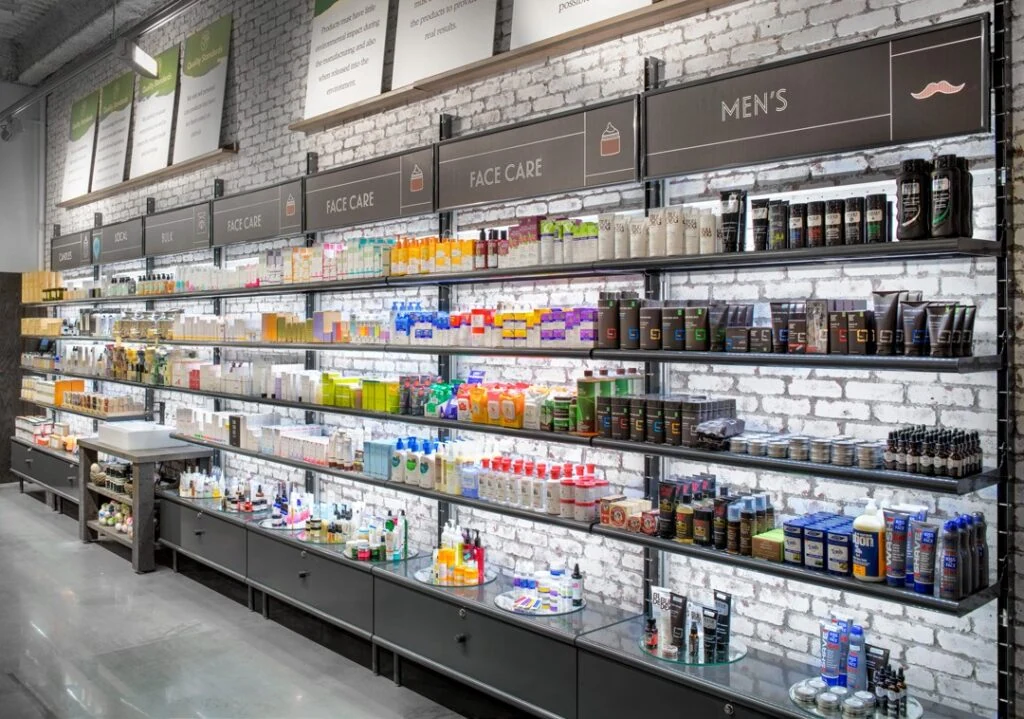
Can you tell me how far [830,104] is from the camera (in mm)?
3350

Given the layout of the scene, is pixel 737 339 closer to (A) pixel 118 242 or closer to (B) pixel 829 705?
(B) pixel 829 705

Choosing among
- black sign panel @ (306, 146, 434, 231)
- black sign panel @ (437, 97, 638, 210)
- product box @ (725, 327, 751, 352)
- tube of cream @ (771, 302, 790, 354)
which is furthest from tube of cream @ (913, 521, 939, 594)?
black sign panel @ (306, 146, 434, 231)

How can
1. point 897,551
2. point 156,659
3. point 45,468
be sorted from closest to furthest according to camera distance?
point 897,551 → point 156,659 → point 45,468

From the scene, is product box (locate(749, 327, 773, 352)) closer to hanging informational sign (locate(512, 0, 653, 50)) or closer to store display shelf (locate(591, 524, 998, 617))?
store display shelf (locate(591, 524, 998, 617))

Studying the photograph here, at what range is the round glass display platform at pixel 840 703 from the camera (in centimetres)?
304

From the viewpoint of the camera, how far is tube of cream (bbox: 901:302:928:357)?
293 cm

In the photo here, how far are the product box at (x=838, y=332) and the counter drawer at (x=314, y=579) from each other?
9.81ft

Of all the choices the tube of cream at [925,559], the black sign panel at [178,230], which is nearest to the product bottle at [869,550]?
the tube of cream at [925,559]

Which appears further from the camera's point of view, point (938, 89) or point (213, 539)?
point (213, 539)

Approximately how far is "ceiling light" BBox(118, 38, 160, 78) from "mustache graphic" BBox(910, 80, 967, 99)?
237 inches

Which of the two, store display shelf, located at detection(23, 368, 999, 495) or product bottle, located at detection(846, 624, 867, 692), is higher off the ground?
store display shelf, located at detection(23, 368, 999, 495)

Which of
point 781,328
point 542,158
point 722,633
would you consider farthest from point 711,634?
point 542,158

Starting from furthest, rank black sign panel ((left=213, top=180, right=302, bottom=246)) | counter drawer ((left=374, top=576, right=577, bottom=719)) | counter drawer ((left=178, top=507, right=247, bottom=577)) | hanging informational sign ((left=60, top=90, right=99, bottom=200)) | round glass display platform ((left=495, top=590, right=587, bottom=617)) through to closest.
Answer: hanging informational sign ((left=60, top=90, right=99, bottom=200))
black sign panel ((left=213, top=180, right=302, bottom=246))
counter drawer ((left=178, top=507, right=247, bottom=577))
round glass display platform ((left=495, top=590, right=587, bottom=617))
counter drawer ((left=374, top=576, right=577, bottom=719))

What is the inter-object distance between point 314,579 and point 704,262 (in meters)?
3.24
